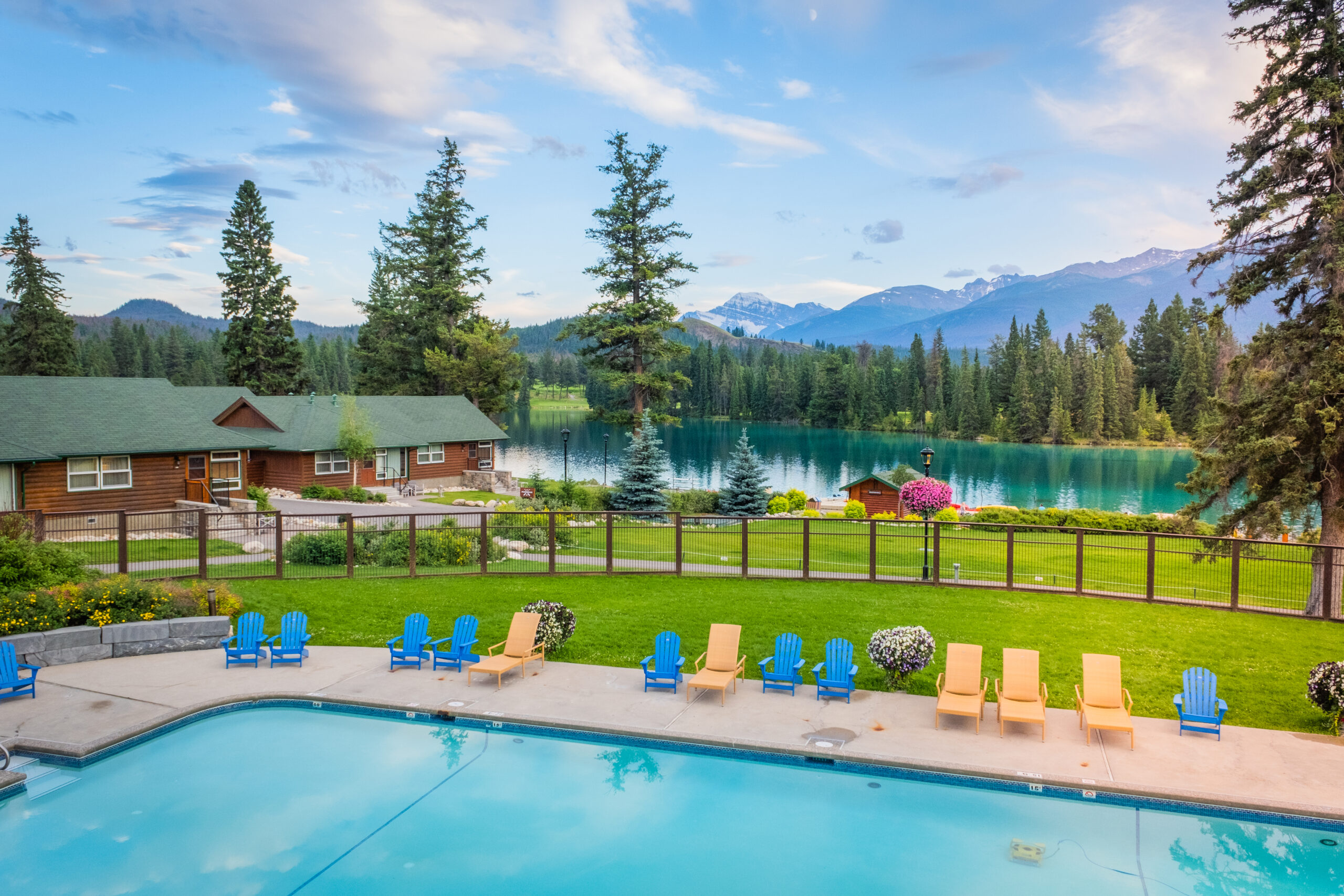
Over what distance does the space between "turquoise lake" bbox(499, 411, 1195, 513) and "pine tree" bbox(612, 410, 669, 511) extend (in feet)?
40.2

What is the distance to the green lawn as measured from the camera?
492 inches

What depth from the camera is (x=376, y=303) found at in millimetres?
68000

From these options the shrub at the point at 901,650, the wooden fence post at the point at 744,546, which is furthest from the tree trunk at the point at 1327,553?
the wooden fence post at the point at 744,546

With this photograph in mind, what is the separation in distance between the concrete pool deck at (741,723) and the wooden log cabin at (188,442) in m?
19.0

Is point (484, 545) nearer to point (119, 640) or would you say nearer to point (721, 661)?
point (119, 640)

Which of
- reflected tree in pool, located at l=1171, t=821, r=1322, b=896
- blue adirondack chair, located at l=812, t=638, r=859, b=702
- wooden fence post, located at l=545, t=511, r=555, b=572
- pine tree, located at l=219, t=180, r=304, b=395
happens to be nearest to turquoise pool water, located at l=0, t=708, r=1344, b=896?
reflected tree in pool, located at l=1171, t=821, r=1322, b=896

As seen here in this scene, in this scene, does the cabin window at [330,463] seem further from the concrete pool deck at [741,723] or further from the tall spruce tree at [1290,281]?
the tall spruce tree at [1290,281]

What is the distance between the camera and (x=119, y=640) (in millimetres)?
13688

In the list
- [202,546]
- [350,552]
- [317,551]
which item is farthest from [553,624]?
[202,546]

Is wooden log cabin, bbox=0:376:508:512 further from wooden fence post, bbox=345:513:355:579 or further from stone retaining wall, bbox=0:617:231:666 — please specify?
stone retaining wall, bbox=0:617:231:666

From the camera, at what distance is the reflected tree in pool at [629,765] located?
1002cm

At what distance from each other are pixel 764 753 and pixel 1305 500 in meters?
13.4

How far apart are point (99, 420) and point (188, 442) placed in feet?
10.00

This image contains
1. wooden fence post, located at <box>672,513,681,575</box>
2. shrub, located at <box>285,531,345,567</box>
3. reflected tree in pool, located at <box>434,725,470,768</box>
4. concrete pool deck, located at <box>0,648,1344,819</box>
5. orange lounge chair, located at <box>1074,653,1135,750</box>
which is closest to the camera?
concrete pool deck, located at <box>0,648,1344,819</box>
